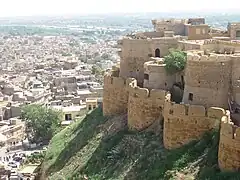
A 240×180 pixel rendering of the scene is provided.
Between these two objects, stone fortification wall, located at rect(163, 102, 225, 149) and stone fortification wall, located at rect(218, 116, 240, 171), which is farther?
stone fortification wall, located at rect(163, 102, 225, 149)

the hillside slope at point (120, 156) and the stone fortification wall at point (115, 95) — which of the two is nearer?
the hillside slope at point (120, 156)

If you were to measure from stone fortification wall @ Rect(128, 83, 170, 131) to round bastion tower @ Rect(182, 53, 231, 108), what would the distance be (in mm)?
1276

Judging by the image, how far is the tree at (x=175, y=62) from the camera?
23.6 m

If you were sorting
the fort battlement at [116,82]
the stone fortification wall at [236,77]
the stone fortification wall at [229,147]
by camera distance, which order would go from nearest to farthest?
the stone fortification wall at [229,147], the stone fortification wall at [236,77], the fort battlement at [116,82]

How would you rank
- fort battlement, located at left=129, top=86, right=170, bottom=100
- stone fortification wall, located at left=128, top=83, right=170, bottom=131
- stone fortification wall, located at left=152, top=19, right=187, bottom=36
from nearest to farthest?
1. fort battlement, located at left=129, top=86, right=170, bottom=100
2. stone fortification wall, located at left=128, top=83, right=170, bottom=131
3. stone fortification wall, located at left=152, top=19, right=187, bottom=36

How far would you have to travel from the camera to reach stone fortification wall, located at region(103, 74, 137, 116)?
26266mm

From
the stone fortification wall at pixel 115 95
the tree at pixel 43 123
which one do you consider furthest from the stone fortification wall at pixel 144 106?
the tree at pixel 43 123

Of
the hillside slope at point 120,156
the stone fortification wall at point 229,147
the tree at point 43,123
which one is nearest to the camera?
the stone fortification wall at point 229,147

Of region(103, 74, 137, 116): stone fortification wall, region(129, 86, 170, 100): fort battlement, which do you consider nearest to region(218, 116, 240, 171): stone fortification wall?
region(129, 86, 170, 100): fort battlement

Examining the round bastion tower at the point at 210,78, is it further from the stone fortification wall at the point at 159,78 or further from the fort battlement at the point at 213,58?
the stone fortification wall at the point at 159,78

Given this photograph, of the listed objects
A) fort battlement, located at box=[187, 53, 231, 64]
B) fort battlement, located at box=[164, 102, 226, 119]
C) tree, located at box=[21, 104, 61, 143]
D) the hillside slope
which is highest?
fort battlement, located at box=[187, 53, 231, 64]

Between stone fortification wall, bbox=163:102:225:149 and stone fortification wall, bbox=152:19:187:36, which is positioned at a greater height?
stone fortification wall, bbox=152:19:187:36

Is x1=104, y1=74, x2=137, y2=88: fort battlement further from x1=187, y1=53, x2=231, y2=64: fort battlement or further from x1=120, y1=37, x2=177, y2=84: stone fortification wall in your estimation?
x1=187, y1=53, x2=231, y2=64: fort battlement

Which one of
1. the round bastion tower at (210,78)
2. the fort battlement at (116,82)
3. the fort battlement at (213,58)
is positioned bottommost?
the fort battlement at (116,82)
